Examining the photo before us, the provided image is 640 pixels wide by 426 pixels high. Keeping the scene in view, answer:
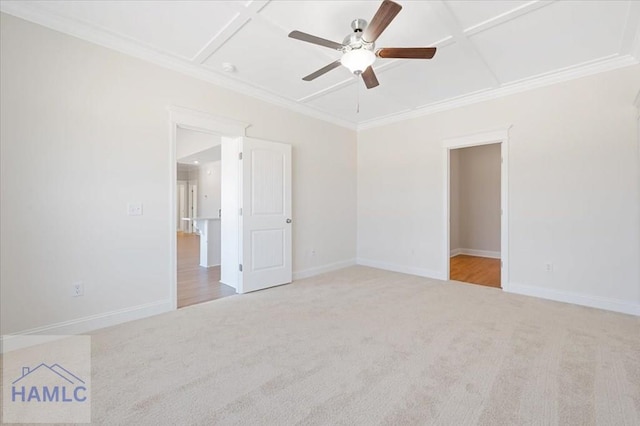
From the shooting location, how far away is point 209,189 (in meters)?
10.4

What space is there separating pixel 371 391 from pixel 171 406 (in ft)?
4.00

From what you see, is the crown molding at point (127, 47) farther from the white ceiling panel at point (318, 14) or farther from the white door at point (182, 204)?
the white door at point (182, 204)

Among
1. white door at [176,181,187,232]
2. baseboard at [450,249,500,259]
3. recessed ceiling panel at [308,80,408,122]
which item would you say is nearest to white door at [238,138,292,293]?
recessed ceiling panel at [308,80,408,122]

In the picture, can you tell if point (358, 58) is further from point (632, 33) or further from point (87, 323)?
point (87, 323)

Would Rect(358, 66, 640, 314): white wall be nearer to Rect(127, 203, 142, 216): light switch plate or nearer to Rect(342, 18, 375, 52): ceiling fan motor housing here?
Rect(342, 18, 375, 52): ceiling fan motor housing

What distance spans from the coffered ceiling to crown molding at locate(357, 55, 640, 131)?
1cm

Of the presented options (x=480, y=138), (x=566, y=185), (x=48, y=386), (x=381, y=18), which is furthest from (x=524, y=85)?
(x=48, y=386)

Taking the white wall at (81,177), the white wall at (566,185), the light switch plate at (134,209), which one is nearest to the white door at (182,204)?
the white wall at (81,177)

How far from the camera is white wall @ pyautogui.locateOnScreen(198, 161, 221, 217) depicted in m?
9.91

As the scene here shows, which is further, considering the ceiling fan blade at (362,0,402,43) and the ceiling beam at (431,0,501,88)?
the ceiling beam at (431,0,501,88)

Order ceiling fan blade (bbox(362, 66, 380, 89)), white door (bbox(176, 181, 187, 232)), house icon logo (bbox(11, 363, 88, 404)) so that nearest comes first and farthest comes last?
1. house icon logo (bbox(11, 363, 88, 404))
2. ceiling fan blade (bbox(362, 66, 380, 89))
3. white door (bbox(176, 181, 187, 232))

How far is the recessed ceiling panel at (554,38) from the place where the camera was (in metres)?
2.34

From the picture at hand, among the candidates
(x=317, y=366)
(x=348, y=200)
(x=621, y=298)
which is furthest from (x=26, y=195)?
(x=621, y=298)

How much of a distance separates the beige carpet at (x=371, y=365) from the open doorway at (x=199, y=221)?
762 millimetres
